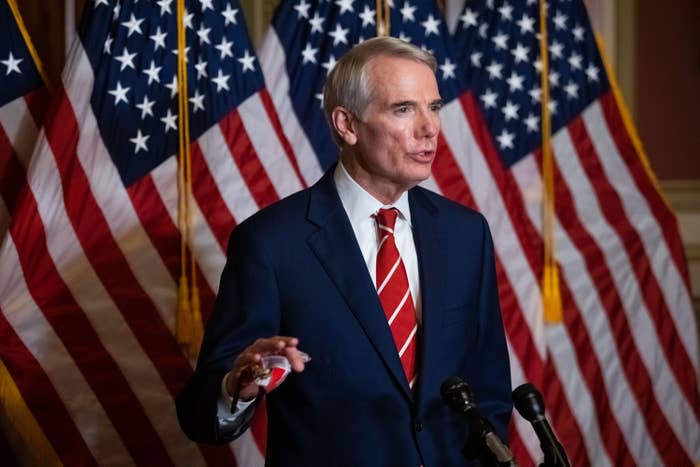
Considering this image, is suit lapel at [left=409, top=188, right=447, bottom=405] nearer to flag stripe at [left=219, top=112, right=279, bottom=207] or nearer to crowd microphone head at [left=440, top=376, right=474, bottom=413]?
crowd microphone head at [left=440, top=376, right=474, bottom=413]

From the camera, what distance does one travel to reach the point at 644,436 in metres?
3.41

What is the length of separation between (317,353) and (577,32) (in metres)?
2.03

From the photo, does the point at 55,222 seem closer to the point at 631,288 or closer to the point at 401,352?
the point at 401,352

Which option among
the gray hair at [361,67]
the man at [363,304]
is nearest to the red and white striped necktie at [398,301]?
the man at [363,304]

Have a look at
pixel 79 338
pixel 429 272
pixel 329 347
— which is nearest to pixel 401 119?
pixel 429 272

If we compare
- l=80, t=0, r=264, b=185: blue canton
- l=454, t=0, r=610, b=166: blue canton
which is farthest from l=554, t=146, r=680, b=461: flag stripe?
l=80, t=0, r=264, b=185: blue canton

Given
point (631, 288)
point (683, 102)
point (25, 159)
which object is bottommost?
point (631, 288)

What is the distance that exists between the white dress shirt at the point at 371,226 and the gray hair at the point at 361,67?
0.16 m

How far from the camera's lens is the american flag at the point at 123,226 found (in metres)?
2.76

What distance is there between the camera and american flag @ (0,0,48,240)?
2.84 meters

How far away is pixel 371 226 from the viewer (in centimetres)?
200

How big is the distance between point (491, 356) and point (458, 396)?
1.91 ft

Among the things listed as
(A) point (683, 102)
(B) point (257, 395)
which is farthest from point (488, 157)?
(B) point (257, 395)

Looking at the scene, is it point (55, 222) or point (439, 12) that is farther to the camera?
point (439, 12)
